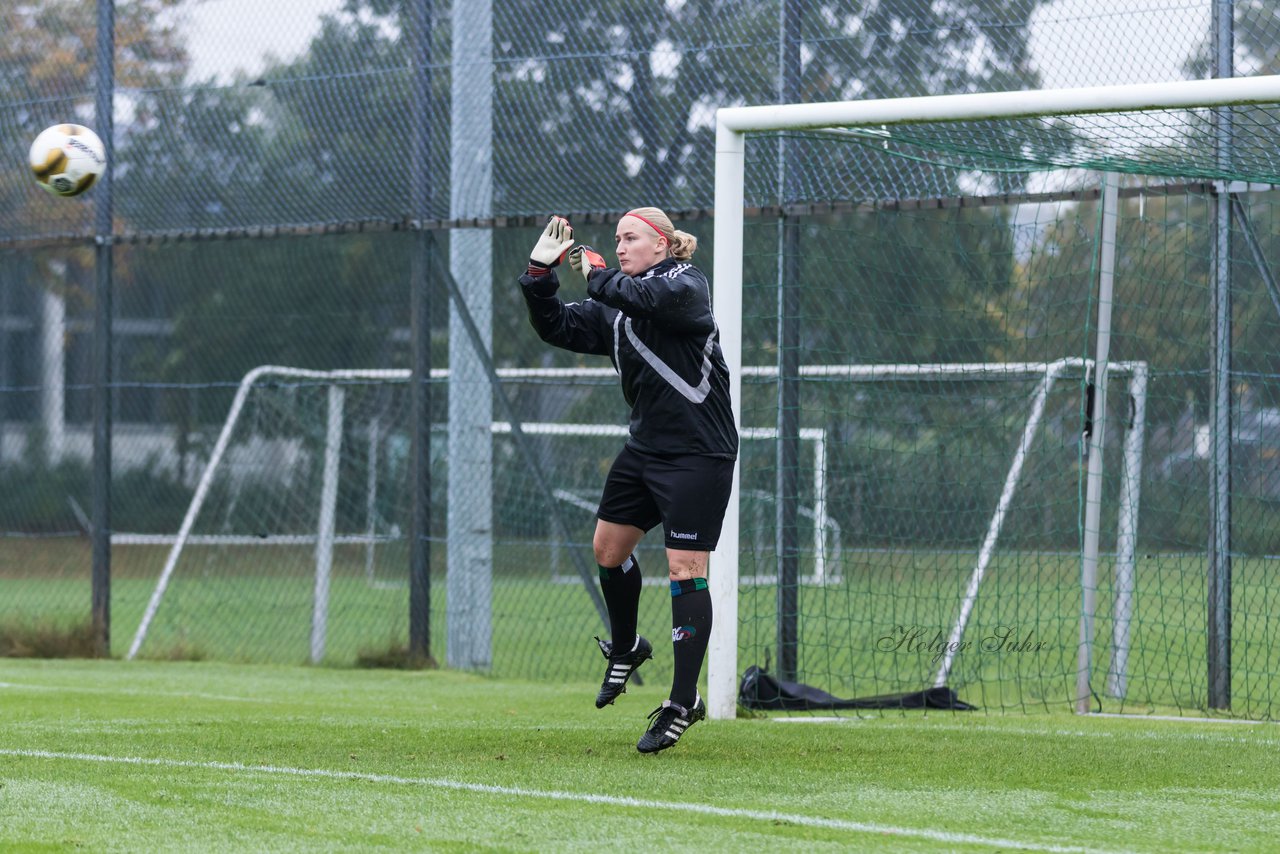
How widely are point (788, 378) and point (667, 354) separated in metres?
2.92

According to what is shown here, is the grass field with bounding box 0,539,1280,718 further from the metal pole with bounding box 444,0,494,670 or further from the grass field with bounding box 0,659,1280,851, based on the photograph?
the grass field with bounding box 0,659,1280,851

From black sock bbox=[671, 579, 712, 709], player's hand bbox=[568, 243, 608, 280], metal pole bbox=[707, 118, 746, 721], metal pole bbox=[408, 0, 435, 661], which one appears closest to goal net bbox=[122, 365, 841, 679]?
metal pole bbox=[408, 0, 435, 661]

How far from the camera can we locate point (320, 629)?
1181 cm

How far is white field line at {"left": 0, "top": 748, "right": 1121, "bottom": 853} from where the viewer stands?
4320mm

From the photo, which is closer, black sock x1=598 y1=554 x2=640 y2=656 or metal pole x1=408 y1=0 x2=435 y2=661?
black sock x1=598 y1=554 x2=640 y2=656

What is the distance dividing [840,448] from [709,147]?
2487 millimetres

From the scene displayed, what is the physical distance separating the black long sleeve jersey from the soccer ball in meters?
3.11

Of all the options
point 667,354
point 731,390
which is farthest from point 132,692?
point 667,354

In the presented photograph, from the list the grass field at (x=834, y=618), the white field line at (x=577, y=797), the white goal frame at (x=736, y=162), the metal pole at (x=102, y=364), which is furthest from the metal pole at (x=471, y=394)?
the white field line at (x=577, y=797)

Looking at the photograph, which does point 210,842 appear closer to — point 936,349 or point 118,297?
point 936,349

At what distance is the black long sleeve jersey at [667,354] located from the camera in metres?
5.88

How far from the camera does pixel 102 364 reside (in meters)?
11.8

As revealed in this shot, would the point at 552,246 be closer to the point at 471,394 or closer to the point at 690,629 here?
the point at 690,629

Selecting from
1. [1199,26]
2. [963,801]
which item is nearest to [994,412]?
[1199,26]
